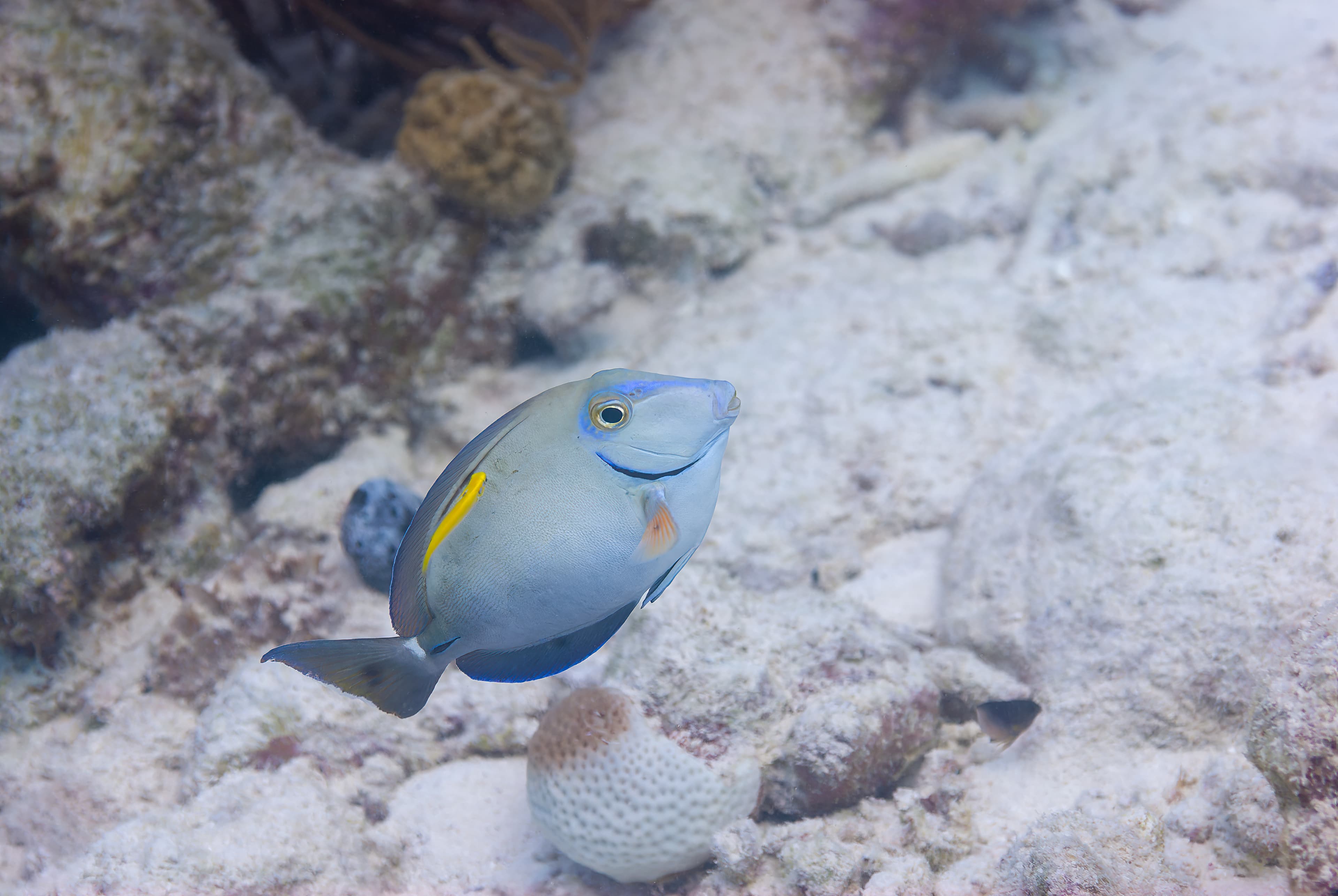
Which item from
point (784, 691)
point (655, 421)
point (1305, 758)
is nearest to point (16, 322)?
point (655, 421)

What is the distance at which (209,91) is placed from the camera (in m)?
3.56

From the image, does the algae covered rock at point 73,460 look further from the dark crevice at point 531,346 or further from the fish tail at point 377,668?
the fish tail at point 377,668

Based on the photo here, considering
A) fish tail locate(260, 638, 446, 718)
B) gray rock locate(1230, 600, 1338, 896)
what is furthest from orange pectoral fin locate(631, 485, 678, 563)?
gray rock locate(1230, 600, 1338, 896)

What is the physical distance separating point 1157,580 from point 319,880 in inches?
110

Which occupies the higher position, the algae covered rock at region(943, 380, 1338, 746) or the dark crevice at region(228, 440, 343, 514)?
the algae covered rock at region(943, 380, 1338, 746)

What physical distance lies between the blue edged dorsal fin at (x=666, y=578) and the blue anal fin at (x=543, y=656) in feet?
0.18

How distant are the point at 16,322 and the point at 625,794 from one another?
14.9 feet

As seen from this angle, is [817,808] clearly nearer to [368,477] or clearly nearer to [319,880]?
[319,880]

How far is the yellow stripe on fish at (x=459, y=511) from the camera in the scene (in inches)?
58.7

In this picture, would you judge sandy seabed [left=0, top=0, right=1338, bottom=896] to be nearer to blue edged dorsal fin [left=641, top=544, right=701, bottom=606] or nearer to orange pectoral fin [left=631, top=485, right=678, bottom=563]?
blue edged dorsal fin [left=641, top=544, right=701, bottom=606]

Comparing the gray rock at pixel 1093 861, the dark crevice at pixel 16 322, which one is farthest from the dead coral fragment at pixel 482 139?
the gray rock at pixel 1093 861

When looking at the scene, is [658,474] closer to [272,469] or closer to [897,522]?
[897,522]

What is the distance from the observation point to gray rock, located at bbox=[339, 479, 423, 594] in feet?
9.83

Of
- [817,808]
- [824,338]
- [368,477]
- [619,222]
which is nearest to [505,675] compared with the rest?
[817,808]
